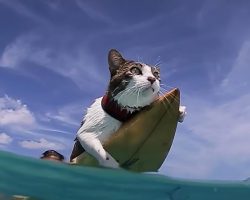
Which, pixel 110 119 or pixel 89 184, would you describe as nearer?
pixel 110 119

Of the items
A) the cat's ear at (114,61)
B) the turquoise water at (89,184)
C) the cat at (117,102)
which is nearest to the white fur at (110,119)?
the cat at (117,102)

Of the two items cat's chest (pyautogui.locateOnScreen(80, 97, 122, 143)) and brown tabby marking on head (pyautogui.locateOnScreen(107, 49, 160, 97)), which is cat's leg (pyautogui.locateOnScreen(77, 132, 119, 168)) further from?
brown tabby marking on head (pyautogui.locateOnScreen(107, 49, 160, 97))

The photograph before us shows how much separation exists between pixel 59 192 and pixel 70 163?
180 cm

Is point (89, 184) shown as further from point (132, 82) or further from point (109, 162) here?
point (132, 82)

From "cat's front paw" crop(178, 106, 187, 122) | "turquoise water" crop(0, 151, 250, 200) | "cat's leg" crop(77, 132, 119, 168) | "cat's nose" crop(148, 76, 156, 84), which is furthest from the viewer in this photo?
"turquoise water" crop(0, 151, 250, 200)

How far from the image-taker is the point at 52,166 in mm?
5891

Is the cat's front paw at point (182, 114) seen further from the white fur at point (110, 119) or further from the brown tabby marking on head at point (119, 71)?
the brown tabby marking on head at point (119, 71)

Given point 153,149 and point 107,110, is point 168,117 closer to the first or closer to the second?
point 153,149

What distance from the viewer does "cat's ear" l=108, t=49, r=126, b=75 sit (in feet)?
15.7

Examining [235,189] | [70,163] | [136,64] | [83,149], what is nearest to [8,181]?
[70,163]

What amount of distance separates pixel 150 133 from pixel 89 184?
8.17 feet

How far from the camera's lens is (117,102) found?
4.60 metres

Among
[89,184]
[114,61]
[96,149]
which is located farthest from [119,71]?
[89,184]

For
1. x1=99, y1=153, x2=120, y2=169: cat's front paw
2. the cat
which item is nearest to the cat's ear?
the cat
